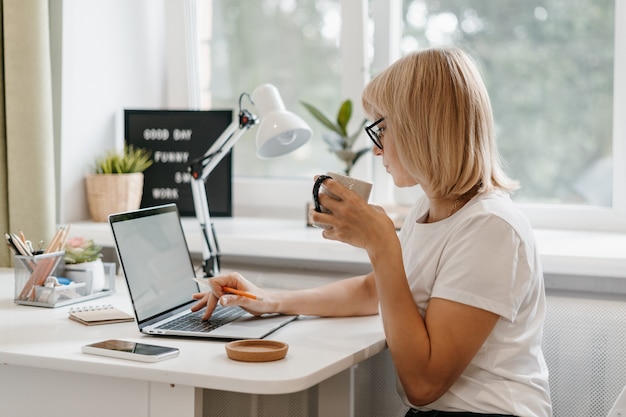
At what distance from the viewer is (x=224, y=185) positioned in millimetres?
2455

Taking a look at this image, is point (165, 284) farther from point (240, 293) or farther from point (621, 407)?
point (621, 407)

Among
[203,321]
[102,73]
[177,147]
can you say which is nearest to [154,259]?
[203,321]

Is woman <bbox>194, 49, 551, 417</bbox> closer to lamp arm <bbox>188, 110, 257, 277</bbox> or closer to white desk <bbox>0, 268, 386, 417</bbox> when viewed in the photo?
white desk <bbox>0, 268, 386, 417</bbox>

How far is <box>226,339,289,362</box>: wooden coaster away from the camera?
1.36m

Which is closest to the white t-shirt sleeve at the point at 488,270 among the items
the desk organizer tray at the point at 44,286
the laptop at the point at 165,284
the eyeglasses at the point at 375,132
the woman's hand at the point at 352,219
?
the woman's hand at the point at 352,219

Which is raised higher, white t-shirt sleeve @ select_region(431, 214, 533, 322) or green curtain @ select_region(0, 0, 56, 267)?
green curtain @ select_region(0, 0, 56, 267)

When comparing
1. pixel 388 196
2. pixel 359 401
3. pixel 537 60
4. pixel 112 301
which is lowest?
pixel 359 401

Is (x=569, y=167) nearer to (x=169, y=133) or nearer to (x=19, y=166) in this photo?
(x=169, y=133)

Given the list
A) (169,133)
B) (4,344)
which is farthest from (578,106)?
(4,344)

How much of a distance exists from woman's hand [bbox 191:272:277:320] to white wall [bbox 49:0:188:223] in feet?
2.93

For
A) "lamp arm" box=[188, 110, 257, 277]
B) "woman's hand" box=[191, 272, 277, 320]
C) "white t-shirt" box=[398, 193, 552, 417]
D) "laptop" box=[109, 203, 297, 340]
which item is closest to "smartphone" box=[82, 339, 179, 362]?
"laptop" box=[109, 203, 297, 340]

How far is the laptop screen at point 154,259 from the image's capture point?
1.59 metres

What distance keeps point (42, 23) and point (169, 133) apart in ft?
1.64

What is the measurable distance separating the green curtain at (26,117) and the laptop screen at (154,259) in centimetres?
56
